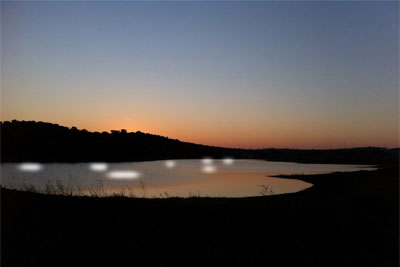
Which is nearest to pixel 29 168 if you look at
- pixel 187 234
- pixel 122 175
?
pixel 122 175

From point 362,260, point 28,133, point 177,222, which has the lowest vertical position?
point 362,260

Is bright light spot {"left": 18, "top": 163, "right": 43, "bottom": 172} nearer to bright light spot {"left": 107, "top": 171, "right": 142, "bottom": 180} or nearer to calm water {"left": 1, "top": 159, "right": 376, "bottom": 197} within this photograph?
calm water {"left": 1, "top": 159, "right": 376, "bottom": 197}

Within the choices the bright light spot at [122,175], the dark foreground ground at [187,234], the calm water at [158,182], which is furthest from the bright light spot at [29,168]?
the dark foreground ground at [187,234]

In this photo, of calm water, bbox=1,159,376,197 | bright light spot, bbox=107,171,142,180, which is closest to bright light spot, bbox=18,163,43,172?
calm water, bbox=1,159,376,197

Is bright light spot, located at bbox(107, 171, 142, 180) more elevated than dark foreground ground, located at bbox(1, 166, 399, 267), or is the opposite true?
dark foreground ground, located at bbox(1, 166, 399, 267)

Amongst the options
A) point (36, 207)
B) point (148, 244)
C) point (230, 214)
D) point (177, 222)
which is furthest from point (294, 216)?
point (36, 207)

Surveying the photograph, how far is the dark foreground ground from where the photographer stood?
11.8 meters

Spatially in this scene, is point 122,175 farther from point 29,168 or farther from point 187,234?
point 187,234

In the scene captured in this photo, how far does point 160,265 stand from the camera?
11.1 metres

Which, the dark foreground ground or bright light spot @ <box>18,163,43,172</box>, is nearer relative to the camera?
the dark foreground ground

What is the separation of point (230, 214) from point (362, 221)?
7343 millimetres

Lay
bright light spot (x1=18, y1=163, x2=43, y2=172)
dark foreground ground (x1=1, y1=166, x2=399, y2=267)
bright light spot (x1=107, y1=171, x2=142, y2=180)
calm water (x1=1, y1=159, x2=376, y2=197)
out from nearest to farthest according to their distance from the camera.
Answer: dark foreground ground (x1=1, y1=166, x2=399, y2=267), calm water (x1=1, y1=159, x2=376, y2=197), bright light spot (x1=107, y1=171, x2=142, y2=180), bright light spot (x1=18, y1=163, x2=43, y2=172)

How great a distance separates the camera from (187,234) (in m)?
13.7

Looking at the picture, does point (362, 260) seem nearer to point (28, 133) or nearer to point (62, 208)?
point (62, 208)
